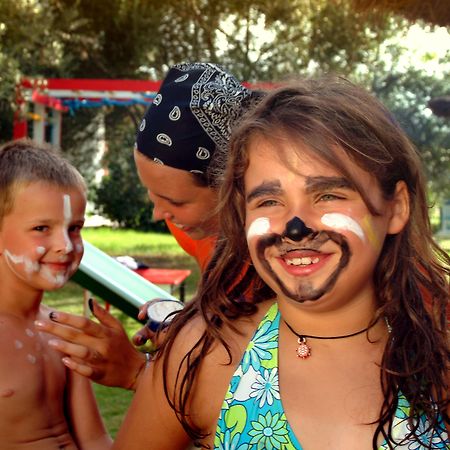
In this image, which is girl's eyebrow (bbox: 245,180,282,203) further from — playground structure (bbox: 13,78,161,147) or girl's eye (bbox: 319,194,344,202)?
playground structure (bbox: 13,78,161,147)

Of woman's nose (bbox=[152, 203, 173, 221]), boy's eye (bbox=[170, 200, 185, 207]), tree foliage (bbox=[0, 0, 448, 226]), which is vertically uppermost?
tree foliage (bbox=[0, 0, 448, 226])

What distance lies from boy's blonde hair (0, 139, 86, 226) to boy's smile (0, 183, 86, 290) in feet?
0.06

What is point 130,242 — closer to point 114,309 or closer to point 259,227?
point 114,309

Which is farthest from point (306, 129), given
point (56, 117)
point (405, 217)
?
point (56, 117)

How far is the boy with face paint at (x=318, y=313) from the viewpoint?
1.45 meters

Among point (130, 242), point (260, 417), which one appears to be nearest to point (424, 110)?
point (130, 242)

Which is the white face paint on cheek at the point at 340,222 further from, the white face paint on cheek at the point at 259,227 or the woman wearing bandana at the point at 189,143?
the woman wearing bandana at the point at 189,143

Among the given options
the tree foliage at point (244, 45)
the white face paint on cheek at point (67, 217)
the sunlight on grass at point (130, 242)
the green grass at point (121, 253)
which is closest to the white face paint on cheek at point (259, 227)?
the white face paint on cheek at point (67, 217)

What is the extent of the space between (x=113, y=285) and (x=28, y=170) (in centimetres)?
171

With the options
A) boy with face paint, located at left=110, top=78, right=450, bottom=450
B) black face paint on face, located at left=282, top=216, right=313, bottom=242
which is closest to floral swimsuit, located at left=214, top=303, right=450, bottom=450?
boy with face paint, located at left=110, top=78, right=450, bottom=450

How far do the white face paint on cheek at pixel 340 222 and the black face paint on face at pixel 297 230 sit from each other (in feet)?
0.13

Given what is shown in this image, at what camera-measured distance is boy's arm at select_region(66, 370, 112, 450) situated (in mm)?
1983

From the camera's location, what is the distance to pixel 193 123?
7.16 feet

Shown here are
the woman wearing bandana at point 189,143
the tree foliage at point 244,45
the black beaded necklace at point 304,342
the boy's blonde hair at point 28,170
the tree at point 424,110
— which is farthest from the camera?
the tree foliage at point 244,45
